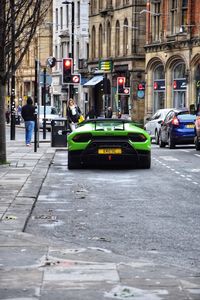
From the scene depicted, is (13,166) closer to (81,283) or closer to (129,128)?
(129,128)

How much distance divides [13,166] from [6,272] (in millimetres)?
13664

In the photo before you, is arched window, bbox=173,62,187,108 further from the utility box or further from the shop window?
the utility box

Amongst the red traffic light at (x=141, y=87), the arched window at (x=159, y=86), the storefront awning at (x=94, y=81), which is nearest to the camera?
the arched window at (x=159, y=86)

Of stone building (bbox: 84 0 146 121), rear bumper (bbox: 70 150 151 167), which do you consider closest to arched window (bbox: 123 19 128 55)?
stone building (bbox: 84 0 146 121)

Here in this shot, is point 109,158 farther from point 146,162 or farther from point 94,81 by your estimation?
point 94,81

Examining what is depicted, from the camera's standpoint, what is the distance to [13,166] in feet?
72.3

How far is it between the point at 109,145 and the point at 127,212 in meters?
8.18

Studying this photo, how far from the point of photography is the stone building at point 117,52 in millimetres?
73000

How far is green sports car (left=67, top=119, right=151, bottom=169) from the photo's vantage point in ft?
70.4

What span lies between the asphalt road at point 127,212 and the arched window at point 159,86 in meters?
46.0

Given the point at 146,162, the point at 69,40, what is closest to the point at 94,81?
the point at 69,40

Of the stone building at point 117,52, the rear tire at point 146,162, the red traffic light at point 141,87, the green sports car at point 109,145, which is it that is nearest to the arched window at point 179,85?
the red traffic light at point 141,87

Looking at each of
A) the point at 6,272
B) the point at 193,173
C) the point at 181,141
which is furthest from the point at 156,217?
the point at 181,141

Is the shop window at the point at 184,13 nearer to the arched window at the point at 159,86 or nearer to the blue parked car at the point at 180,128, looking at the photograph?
the arched window at the point at 159,86
